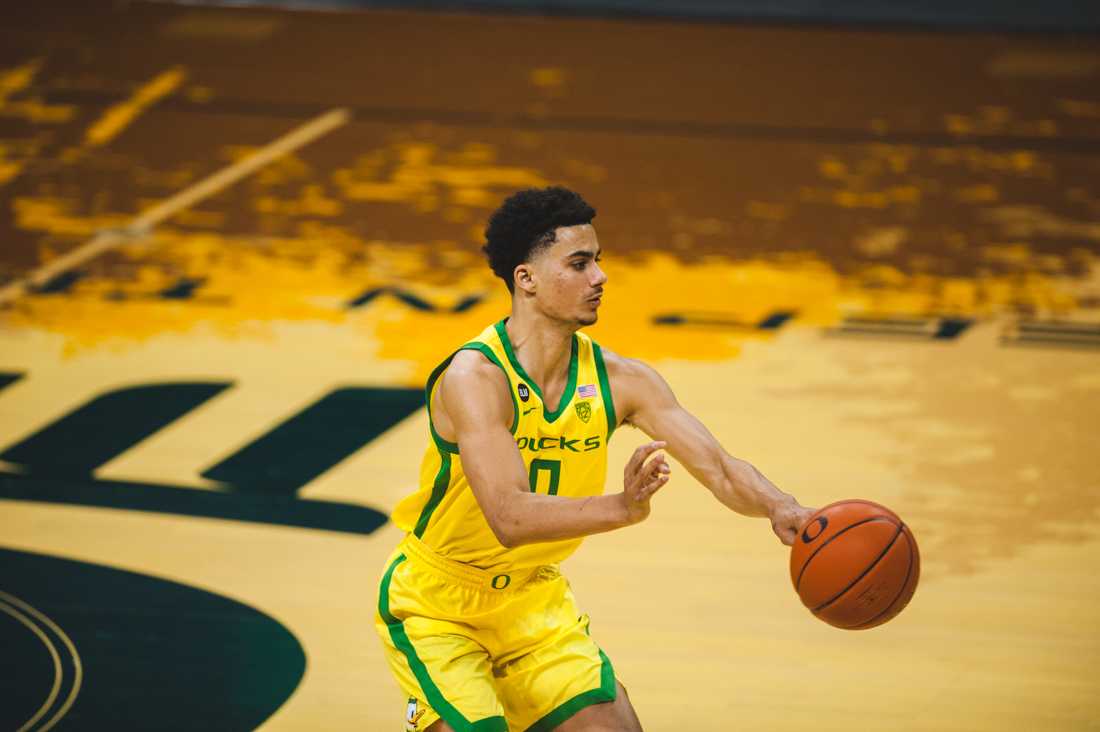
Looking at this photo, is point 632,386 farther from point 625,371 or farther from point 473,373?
point 473,373

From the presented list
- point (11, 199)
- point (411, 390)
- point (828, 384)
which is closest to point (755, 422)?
point (828, 384)

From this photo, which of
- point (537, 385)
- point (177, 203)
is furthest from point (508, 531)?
point (177, 203)

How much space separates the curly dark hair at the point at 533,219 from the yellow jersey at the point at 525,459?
24cm

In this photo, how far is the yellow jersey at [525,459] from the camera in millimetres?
4672

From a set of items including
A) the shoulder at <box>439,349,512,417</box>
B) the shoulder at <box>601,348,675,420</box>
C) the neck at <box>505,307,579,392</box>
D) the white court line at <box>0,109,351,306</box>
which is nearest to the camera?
the shoulder at <box>439,349,512,417</box>

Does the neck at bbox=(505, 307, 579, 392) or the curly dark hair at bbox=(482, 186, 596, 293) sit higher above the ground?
the curly dark hair at bbox=(482, 186, 596, 293)

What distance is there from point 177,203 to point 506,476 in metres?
8.18

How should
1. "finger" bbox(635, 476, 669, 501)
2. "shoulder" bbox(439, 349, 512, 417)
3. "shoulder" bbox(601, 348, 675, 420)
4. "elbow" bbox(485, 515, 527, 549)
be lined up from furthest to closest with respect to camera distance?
1. "shoulder" bbox(601, 348, 675, 420)
2. "shoulder" bbox(439, 349, 512, 417)
3. "elbow" bbox(485, 515, 527, 549)
4. "finger" bbox(635, 476, 669, 501)

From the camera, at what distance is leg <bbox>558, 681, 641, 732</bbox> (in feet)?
15.3

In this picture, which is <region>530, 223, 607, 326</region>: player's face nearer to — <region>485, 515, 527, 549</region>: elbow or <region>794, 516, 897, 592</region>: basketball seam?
<region>485, 515, 527, 549</region>: elbow

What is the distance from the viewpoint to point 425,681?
4.64 meters

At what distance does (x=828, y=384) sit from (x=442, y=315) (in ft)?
8.10

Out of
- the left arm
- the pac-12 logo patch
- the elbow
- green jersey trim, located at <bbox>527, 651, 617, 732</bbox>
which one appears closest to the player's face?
the left arm

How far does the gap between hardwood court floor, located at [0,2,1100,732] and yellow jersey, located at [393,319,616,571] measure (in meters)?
1.28
